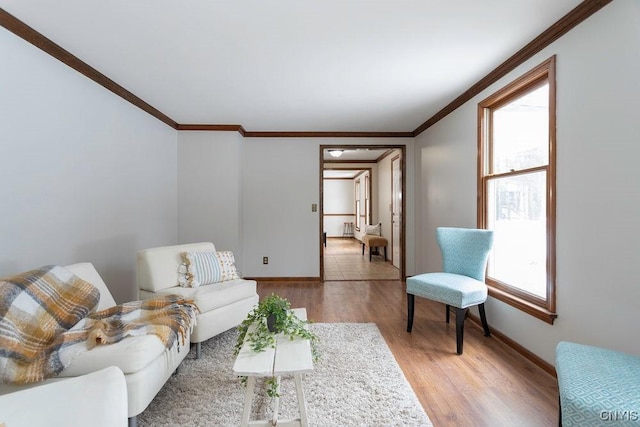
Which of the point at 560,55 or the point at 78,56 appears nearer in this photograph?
the point at 560,55

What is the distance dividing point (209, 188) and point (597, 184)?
4.13 m

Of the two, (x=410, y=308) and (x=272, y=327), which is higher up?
(x=272, y=327)

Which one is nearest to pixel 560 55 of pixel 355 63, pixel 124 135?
pixel 355 63

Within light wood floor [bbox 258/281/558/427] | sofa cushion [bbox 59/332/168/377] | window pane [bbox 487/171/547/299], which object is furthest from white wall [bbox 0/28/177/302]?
window pane [bbox 487/171/547/299]

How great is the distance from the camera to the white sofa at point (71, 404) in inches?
40.3

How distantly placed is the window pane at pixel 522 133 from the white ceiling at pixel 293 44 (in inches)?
15.9

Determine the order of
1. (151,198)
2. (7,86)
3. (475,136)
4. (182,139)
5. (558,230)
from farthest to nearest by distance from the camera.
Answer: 1. (182,139)
2. (151,198)
3. (475,136)
4. (558,230)
5. (7,86)

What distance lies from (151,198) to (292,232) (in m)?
2.02

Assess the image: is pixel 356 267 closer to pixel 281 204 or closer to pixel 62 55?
pixel 281 204

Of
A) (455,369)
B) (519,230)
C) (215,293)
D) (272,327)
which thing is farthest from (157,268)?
(519,230)

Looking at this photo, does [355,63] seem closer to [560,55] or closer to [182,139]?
[560,55]

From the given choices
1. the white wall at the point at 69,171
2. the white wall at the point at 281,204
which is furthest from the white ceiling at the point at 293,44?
the white wall at the point at 281,204

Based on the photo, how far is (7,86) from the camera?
1853 mm

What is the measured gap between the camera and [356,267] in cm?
586
